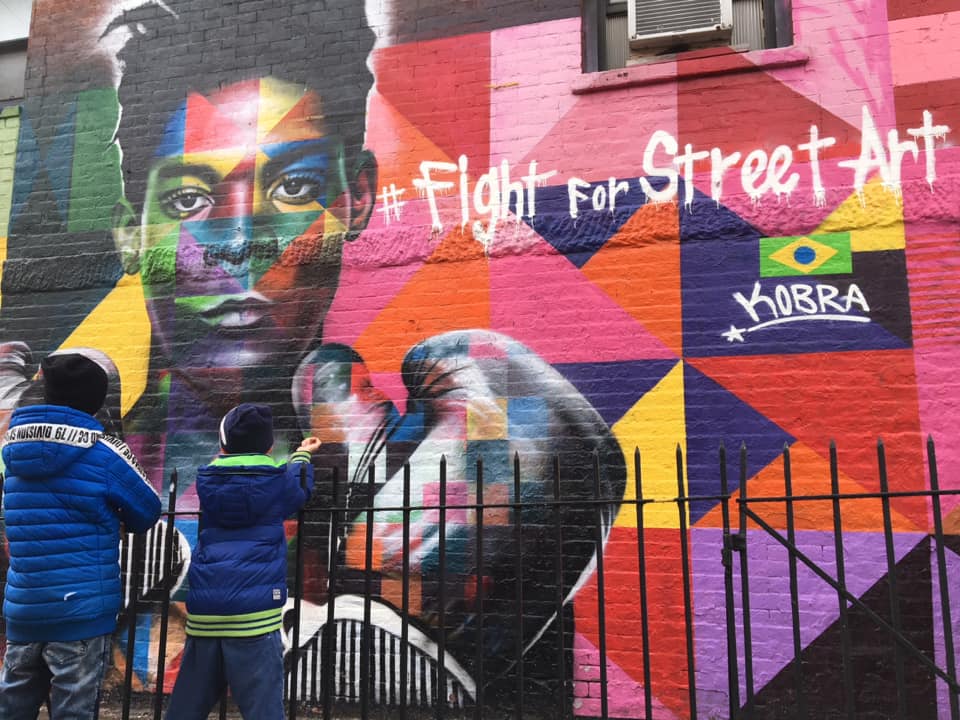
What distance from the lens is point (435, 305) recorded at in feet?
16.8

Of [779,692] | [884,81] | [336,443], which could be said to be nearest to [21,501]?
[336,443]

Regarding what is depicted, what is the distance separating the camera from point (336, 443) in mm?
5176

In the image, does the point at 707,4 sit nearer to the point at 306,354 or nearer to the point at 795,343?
the point at 795,343

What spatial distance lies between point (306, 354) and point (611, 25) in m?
3.21

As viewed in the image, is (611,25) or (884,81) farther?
(611,25)

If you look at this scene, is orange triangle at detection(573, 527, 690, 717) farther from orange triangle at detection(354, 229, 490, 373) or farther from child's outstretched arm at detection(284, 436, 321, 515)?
child's outstretched arm at detection(284, 436, 321, 515)

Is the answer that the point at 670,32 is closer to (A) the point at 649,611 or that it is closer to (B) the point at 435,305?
(B) the point at 435,305

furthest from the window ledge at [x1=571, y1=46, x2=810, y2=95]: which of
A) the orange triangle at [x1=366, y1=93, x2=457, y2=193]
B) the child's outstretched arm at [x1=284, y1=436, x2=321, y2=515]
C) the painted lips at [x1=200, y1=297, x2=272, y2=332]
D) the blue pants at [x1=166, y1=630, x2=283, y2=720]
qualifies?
the blue pants at [x1=166, y1=630, x2=283, y2=720]

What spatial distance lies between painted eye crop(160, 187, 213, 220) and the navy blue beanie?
3.09 metres

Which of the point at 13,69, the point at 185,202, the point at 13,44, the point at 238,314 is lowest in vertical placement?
the point at 238,314

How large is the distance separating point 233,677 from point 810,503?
3.27 metres

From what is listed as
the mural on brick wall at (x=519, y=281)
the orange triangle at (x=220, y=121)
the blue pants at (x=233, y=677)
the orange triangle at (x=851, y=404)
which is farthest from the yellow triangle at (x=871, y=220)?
the orange triangle at (x=220, y=121)

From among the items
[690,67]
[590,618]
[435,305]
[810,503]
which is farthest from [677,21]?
[590,618]

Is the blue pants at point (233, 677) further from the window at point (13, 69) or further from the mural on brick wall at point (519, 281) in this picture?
the window at point (13, 69)
